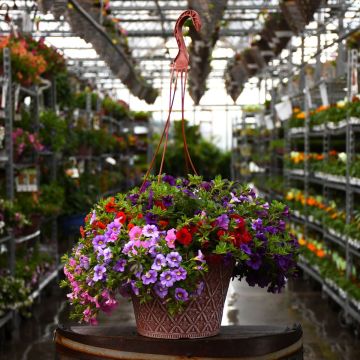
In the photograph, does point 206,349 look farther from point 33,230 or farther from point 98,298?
point 33,230

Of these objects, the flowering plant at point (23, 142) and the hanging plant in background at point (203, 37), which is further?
the flowering plant at point (23, 142)

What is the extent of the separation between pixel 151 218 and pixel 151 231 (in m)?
0.08

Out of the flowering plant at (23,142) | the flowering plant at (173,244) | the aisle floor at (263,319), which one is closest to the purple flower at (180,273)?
the flowering plant at (173,244)

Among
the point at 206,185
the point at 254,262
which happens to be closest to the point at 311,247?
the point at 206,185

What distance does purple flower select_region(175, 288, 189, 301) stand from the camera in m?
2.33

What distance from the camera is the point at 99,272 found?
2.39 m

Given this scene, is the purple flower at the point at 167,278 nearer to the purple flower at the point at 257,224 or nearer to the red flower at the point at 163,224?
the red flower at the point at 163,224

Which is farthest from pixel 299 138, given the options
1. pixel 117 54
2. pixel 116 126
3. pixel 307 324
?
pixel 116 126

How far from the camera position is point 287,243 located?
2.59 meters

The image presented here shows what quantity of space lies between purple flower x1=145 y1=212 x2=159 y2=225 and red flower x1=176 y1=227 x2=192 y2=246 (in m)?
0.10

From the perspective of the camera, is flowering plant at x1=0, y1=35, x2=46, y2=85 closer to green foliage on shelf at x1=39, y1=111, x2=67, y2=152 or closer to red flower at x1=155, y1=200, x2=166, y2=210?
green foliage on shelf at x1=39, y1=111, x2=67, y2=152

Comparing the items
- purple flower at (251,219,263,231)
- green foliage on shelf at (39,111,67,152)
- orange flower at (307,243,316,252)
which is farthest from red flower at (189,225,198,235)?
orange flower at (307,243,316,252)

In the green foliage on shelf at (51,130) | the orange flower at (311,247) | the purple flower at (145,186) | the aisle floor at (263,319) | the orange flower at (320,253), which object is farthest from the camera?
the orange flower at (311,247)

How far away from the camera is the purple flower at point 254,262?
2.47 m
